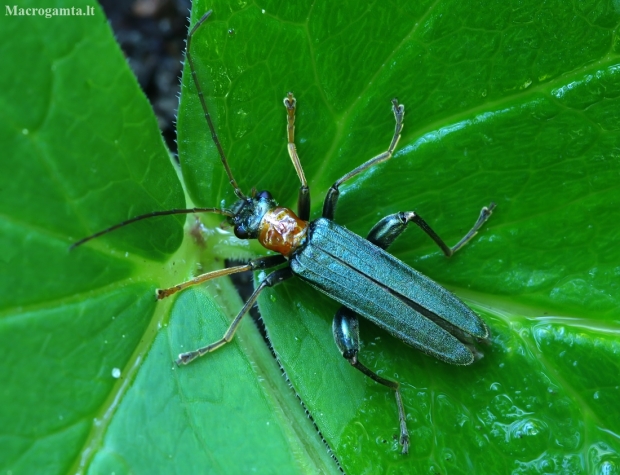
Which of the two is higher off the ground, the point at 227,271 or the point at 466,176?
the point at 227,271

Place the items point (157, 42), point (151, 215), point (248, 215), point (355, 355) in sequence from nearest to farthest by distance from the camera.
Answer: point (151, 215) < point (355, 355) < point (248, 215) < point (157, 42)

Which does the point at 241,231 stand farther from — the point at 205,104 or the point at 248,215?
the point at 205,104

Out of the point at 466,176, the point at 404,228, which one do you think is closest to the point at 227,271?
the point at 404,228

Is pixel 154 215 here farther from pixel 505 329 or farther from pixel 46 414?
pixel 505 329

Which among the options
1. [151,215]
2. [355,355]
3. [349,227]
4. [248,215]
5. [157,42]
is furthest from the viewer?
[157,42]

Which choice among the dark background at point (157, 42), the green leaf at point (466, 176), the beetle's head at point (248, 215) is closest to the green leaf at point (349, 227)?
the green leaf at point (466, 176)

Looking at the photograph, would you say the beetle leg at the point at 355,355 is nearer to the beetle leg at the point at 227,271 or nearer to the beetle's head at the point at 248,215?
the beetle leg at the point at 227,271

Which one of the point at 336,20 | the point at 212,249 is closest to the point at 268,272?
the point at 212,249

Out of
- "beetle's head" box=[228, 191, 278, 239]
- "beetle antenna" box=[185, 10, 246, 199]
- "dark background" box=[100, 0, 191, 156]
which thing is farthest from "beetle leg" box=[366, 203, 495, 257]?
"dark background" box=[100, 0, 191, 156]
